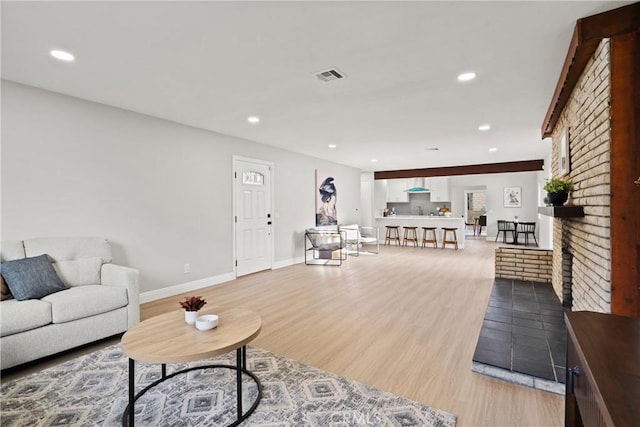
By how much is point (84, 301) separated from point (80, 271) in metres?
0.60

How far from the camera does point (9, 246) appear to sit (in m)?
2.80

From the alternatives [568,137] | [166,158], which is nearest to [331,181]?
[166,158]

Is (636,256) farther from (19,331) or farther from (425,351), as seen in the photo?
(19,331)

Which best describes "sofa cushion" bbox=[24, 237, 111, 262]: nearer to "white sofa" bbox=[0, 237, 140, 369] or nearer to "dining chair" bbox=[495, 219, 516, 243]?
"white sofa" bbox=[0, 237, 140, 369]

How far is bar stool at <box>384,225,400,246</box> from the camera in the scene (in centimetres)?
992

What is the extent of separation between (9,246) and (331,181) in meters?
6.18

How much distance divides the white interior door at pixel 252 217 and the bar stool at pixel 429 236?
5173 millimetres

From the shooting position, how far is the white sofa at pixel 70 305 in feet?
7.61

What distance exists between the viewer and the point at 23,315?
91.7 inches

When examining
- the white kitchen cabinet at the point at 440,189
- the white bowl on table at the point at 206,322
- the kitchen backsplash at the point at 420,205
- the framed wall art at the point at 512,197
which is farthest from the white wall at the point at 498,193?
the white bowl on table at the point at 206,322

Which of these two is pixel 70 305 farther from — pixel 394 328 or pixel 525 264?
pixel 525 264

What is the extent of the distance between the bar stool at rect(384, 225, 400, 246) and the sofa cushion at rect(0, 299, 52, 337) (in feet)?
28.6

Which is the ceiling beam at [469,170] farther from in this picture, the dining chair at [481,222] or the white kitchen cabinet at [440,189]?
the dining chair at [481,222]

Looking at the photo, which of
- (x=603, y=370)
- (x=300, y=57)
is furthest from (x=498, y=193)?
(x=603, y=370)
